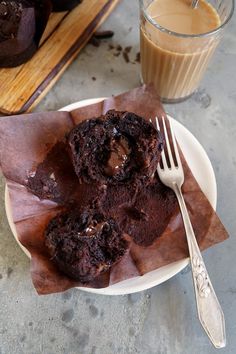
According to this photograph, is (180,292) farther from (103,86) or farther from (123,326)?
(103,86)

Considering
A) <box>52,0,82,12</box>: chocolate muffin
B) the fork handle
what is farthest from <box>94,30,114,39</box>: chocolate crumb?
the fork handle

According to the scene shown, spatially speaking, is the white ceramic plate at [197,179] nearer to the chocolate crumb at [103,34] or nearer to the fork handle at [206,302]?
the fork handle at [206,302]

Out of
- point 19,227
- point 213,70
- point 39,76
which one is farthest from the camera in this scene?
point 213,70

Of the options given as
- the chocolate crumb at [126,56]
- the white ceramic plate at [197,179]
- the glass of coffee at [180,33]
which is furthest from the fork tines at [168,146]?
the chocolate crumb at [126,56]

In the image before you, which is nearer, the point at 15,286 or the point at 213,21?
the point at 15,286

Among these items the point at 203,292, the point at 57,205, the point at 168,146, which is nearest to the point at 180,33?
the point at 168,146

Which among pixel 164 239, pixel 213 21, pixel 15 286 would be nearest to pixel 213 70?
pixel 213 21
